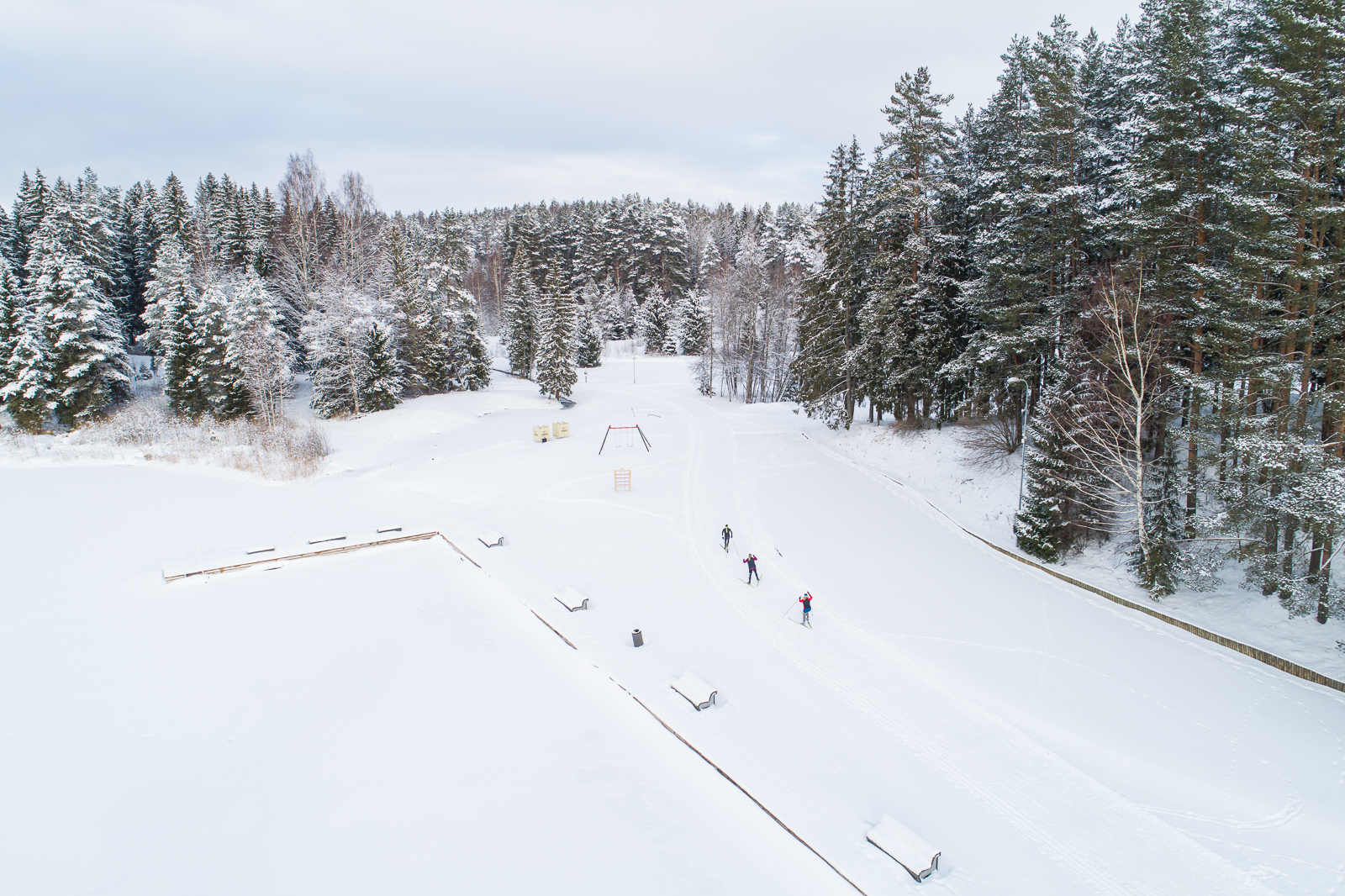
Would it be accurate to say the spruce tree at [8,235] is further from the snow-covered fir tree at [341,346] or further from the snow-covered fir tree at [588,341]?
the snow-covered fir tree at [588,341]

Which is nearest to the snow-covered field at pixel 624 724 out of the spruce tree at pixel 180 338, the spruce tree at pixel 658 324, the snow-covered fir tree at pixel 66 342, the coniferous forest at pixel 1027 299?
the coniferous forest at pixel 1027 299

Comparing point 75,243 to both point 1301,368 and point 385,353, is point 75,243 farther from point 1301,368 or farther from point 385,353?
point 1301,368

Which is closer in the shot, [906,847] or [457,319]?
[906,847]

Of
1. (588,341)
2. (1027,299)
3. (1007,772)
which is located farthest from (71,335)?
(1027,299)

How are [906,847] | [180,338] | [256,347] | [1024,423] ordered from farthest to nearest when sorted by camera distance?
[180,338], [256,347], [1024,423], [906,847]

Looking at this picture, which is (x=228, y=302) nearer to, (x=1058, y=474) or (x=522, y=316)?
(x=522, y=316)

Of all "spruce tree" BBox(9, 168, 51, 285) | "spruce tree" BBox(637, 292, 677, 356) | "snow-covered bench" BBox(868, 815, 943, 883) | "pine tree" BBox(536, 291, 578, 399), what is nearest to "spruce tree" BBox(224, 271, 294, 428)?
"pine tree" BBox(536, 291, 578, 399)

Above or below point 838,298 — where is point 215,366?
below
